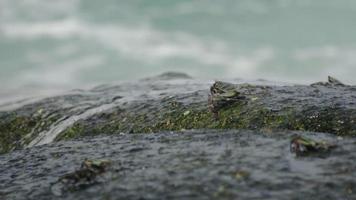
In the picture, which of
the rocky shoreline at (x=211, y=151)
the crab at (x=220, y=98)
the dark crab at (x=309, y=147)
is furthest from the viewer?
the crab at (x=220, y=98)

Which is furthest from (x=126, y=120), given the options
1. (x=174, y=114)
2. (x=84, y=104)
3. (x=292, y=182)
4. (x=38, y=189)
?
(x=292, y=182)

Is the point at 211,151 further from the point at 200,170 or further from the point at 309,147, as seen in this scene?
the point at 309,147

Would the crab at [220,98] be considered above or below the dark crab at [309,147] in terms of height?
above

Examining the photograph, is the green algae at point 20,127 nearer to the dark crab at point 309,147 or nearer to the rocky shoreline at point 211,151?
the rocky shoreline at point 211,151

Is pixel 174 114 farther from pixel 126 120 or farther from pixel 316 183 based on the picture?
pixel 316 183

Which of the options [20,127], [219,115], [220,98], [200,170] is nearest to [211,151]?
[200,170]

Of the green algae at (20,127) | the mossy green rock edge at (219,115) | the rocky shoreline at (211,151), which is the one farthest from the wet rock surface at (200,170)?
the green algae at (20,127)

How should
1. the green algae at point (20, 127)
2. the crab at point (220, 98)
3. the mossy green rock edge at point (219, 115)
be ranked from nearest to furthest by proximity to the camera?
the mossy green rock edge at point (219, 115)
the crab at point (220, 98)
the green algae at point (20, 127)

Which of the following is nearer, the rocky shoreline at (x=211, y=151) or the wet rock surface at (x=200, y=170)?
the wet rock surface at (x=200, y=170)

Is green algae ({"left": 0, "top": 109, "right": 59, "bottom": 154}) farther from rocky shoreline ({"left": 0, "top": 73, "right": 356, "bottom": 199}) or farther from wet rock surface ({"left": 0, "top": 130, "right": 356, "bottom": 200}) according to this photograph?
wet rock surface ({"left": 0, "top": 130, "right": 356, "bottom": 200})
